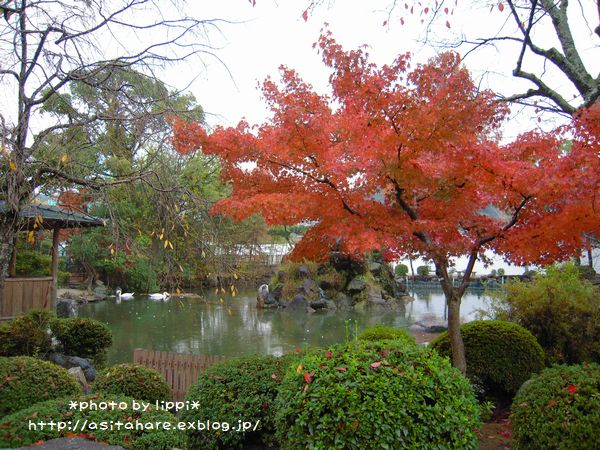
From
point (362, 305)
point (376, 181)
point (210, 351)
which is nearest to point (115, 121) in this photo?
point (376, 181)

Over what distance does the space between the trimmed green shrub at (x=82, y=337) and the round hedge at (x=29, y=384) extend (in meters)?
4.09

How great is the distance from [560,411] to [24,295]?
9687 mm

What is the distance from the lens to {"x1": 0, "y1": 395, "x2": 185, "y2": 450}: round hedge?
9.52 feet

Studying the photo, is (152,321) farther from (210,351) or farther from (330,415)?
(330,415)

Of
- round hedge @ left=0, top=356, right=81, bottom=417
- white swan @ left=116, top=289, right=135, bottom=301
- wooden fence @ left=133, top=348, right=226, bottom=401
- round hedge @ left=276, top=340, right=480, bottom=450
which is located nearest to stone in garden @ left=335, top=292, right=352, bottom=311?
white swan @ left=116, top=289, right=135, bottom=301

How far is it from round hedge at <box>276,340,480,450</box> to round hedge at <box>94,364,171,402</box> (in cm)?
249

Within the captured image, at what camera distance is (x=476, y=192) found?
16.8ft

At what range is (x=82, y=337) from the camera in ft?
27.8

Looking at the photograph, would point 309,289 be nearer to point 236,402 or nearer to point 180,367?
point 180,367

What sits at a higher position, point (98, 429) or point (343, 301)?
point (343, 301)

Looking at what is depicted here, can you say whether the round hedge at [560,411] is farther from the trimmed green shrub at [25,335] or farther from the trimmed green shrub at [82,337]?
the trimmed green shrub at [82,337]

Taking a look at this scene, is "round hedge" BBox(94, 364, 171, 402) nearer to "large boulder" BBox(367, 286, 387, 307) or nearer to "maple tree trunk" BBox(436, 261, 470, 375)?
"maple tree trunk" BBox(436, 261, 470, 375)

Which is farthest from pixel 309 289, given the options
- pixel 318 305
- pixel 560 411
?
pixel 560 411

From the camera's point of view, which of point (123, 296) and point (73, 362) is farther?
point (123, 296)
